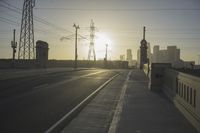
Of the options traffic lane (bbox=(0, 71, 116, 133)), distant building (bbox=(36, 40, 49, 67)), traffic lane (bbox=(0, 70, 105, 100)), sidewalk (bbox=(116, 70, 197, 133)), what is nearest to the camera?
sidewalk (bbox=(116, 70, 197, 133))

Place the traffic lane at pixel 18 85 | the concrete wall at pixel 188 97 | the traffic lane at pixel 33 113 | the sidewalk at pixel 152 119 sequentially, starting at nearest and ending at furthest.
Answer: the concrete wall at pixel 188 97 → the sidewalk at pixel 152 119 → the traffic lane at pixel 33 113 → the traffic lane at pixel 18 85

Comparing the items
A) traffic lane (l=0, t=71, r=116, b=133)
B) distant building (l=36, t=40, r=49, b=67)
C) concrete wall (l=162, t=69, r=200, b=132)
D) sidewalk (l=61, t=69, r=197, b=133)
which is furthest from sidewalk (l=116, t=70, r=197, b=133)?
distant building (l=36, t=40, r=49, b=67)

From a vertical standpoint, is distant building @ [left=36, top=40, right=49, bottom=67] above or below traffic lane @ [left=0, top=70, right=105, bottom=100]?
above

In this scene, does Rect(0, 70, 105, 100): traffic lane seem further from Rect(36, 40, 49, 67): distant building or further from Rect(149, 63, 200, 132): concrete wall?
Rect(36, 40, 49, 67): distant building

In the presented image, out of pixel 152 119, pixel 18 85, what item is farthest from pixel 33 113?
pixel 18 85

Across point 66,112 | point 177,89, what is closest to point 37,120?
point 66,112

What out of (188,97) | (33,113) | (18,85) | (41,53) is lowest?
(33,113)

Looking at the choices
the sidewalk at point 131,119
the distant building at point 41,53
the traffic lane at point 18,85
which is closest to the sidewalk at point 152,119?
the sidewalk at point 131,119

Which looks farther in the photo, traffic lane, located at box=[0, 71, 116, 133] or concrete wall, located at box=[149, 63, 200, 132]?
traffic lane, located at box=[0, 71, 116, 133]

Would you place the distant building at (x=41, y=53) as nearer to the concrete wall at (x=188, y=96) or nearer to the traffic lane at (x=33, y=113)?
the traffic lane at (x=33, y=113)

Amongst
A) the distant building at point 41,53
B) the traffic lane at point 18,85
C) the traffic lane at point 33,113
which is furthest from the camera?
the distant building at point 41,53

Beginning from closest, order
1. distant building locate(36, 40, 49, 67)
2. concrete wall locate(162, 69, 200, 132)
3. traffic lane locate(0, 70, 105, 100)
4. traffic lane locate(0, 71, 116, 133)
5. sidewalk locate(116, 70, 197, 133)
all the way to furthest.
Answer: concrete wall locate(162, 69, 200, 132) → sidewalk locate(116, 70, 197, 133) → traffic lane locate(0, 71, 116, 133) → traffic lane locate(0, 70, 105, 100) → distant building locate(36, 40, 49, 67)

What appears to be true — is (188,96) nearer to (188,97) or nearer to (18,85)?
(188,97)

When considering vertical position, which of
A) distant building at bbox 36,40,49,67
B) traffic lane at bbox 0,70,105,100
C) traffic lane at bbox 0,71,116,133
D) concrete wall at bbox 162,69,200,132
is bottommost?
traffic lane at bbox 0,71,116,133
